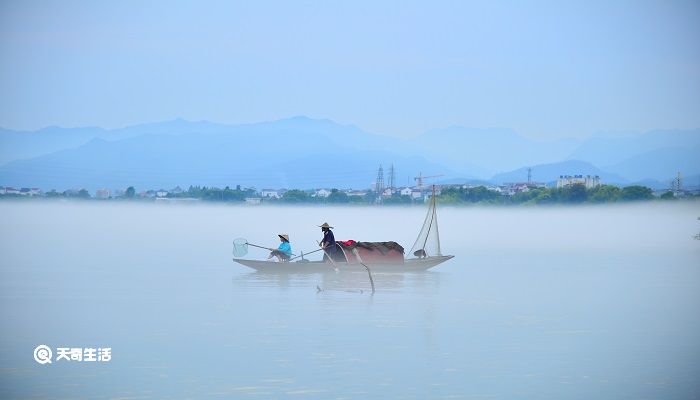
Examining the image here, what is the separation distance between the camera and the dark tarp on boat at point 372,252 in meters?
31.4

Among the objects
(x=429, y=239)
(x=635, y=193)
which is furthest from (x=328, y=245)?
(x=635, y=193)

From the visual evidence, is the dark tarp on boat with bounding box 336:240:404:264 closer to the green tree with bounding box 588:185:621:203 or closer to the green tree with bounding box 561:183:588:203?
the green tree with bounding box 588:185:621:203

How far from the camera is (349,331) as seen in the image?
20859 millimetres

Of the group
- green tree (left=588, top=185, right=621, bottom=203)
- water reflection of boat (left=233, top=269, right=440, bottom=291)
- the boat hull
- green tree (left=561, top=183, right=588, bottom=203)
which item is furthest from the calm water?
green tree (left=561, top=183, right=588, bottom=203)

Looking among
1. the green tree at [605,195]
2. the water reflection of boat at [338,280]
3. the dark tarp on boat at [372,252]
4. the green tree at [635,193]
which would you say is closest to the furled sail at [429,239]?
the water reflection of boat at [338,280]

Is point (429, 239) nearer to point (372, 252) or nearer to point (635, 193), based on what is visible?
point (372, 252)

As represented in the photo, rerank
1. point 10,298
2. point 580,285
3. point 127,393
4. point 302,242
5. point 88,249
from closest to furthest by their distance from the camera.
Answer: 1. point 127,393
2. point 10,298
3. point 580,285
4. point 88,249
5. point 302,242

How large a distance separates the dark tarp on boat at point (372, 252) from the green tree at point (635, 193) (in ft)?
332

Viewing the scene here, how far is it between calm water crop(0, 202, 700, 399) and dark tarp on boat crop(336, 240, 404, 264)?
55cm

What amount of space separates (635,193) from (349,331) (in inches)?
4463

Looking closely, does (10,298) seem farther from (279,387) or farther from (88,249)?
(88,249)

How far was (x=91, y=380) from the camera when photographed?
1608 cm

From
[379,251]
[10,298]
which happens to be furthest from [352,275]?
[10,298]

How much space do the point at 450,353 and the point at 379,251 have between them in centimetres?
1319
